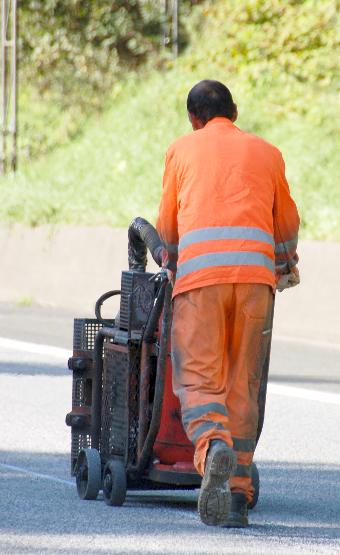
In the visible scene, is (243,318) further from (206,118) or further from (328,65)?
(328,65)

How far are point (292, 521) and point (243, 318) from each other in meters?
0.98

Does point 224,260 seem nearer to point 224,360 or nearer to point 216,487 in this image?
point 224,360

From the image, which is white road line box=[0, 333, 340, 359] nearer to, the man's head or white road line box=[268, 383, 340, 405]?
white road line box=[268, 383, 340, 405]

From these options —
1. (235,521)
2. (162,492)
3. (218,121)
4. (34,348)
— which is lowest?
(34,348)

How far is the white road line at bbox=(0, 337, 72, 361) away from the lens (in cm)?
1463

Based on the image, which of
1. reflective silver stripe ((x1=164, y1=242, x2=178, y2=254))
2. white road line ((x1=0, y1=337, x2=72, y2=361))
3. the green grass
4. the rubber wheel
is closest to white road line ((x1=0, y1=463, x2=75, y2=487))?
the rubber wheel

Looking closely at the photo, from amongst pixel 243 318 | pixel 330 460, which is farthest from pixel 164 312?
pixel 330 460

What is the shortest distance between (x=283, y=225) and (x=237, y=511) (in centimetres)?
122

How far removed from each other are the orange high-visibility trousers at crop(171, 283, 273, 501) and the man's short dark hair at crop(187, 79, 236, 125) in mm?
793

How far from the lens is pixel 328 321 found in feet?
51.6

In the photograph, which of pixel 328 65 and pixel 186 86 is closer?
pixel 328 65

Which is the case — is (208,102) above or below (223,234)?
above

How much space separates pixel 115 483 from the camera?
7.16 meters

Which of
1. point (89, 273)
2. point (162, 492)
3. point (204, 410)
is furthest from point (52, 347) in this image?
point (204, 410)
